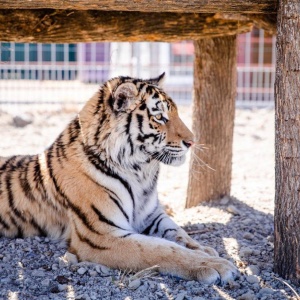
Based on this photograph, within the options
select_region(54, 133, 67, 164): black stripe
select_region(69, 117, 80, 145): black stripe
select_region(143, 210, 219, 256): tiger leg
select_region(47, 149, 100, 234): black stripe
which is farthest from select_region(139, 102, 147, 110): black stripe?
select_region(143, 210, 219, 256): tiger leg

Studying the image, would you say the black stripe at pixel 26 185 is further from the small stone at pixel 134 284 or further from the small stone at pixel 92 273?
the small stone at pixel 134 284

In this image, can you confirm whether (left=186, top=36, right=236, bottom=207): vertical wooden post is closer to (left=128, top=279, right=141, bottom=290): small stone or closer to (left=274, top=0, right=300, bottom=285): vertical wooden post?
(left=274, top=0, right=300, bottom=285): vertical wooden post

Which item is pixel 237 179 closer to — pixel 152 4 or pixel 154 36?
pixel 154 36

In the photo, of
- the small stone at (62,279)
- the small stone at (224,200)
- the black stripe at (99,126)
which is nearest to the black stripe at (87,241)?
the small stone at (62,279)

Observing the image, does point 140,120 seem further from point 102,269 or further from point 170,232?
point 102,269

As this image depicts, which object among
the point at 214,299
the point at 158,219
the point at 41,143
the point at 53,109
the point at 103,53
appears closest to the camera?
the point at 214,299

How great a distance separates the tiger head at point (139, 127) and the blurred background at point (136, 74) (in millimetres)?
5502

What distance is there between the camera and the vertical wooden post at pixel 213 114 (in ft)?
14.8

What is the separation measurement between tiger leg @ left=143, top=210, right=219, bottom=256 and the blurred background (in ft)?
17.4

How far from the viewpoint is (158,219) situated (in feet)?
12.9

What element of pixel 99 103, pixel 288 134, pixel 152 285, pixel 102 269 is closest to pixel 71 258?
pixel 102 269

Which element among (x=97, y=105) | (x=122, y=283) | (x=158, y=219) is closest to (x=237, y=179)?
(x=158, y=219)

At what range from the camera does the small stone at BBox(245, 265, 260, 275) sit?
10.8ft

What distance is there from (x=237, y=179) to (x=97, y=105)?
8.74 ft
